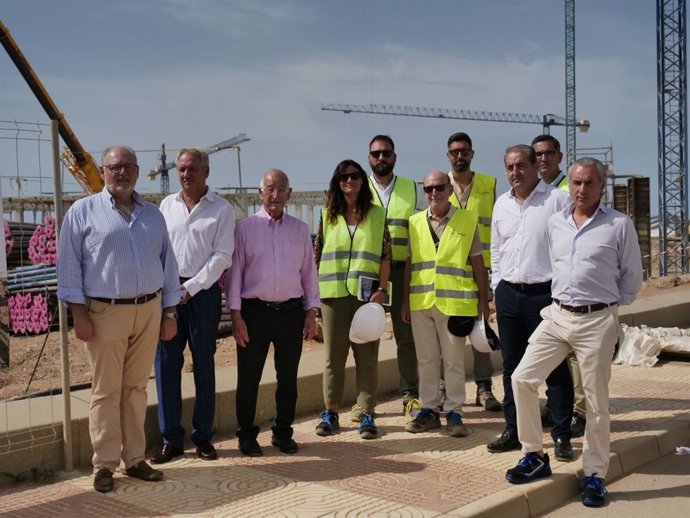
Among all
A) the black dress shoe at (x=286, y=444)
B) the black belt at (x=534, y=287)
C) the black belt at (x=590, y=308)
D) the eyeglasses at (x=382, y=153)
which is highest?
the eyeglasses at (x=382, y=153)

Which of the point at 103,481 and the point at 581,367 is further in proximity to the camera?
the point at 581,367

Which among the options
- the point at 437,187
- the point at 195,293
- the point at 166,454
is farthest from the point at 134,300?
the point at 437,187

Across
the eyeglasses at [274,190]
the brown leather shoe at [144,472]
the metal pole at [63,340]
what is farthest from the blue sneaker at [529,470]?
the metal pole at [63,340]

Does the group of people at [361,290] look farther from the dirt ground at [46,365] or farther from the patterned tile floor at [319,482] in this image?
the dirt ground at [46,365]

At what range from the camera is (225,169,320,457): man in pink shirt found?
5.58 meters

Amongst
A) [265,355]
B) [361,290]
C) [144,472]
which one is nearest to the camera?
[144,472]

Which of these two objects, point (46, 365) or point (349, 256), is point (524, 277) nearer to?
point (349, 256)

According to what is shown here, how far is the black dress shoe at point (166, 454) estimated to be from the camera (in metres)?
5.32

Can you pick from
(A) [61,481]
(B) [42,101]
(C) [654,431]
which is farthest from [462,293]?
(B) [42,101]

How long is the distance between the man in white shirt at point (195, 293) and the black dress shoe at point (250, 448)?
21cm

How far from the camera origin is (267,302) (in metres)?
5.60

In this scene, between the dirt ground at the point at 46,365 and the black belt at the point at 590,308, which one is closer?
the black belt at the point at 590,308

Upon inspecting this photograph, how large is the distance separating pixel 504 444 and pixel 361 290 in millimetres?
1548

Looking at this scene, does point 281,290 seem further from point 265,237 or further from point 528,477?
point 528,477
